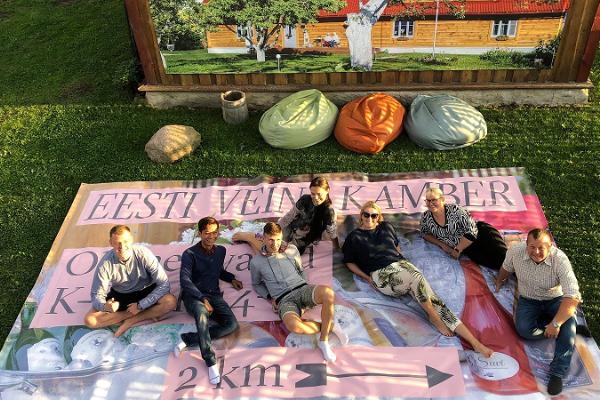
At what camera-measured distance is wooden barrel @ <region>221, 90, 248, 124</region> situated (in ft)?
27.0

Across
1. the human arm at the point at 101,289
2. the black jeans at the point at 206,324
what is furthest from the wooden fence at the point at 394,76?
the human arm at the point at 101,289

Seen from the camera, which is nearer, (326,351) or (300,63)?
(326,351)

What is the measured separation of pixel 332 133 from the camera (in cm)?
798

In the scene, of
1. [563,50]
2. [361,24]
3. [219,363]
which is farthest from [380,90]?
[219,363]

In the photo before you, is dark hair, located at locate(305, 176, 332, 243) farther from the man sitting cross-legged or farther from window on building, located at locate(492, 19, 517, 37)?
window on building, located at locate(492, 19, 517, 37)

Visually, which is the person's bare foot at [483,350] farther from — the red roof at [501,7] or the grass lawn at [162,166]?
the red roof at [501,7]

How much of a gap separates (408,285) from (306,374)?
4.26ft

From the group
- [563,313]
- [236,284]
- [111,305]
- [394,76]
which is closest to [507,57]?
[394,76]

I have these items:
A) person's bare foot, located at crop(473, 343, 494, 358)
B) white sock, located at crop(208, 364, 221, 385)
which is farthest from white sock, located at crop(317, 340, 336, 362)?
person's bare foot, located at crop(473, 343, 494, 358)

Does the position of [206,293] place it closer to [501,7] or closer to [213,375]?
[213,375]

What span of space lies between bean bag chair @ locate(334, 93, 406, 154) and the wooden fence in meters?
0.50

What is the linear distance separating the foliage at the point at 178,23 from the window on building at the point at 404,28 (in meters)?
2.77

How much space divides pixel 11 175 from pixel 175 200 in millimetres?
2555

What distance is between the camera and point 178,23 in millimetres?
8078
